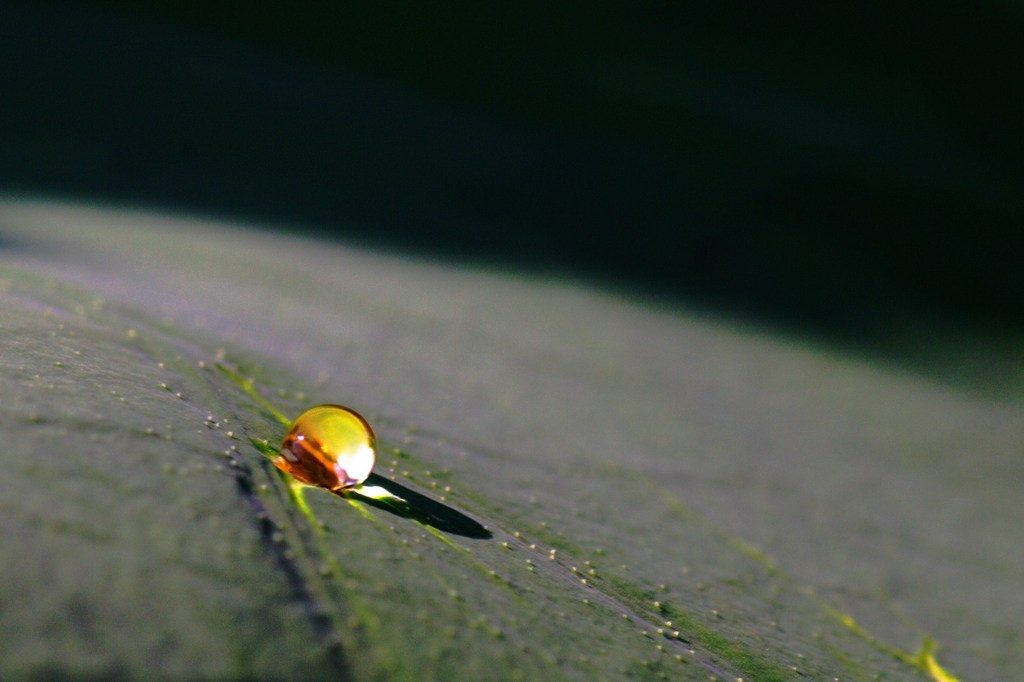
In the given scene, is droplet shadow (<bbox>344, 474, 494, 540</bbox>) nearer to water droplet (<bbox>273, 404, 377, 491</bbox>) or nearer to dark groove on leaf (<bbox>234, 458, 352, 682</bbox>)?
water droplet (<bbox>273, 404, 377, 491</bbox>)

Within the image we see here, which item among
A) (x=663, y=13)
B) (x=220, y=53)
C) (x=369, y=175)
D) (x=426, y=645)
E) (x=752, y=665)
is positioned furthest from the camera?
(x=663, y=13)

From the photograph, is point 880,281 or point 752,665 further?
point 880,281

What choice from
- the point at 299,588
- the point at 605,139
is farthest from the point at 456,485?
the point at 605,139

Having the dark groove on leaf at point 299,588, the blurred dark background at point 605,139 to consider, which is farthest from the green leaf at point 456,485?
the blurred dark background at point 605,139

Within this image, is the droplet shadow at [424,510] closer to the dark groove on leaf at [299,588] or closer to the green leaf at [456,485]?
the green leaf at [456,485]

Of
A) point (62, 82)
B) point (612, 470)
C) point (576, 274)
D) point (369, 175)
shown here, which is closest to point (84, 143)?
point (62, 82)

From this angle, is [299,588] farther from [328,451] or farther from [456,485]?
[456,485]

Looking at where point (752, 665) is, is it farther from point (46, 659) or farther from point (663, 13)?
point (663, 13)
